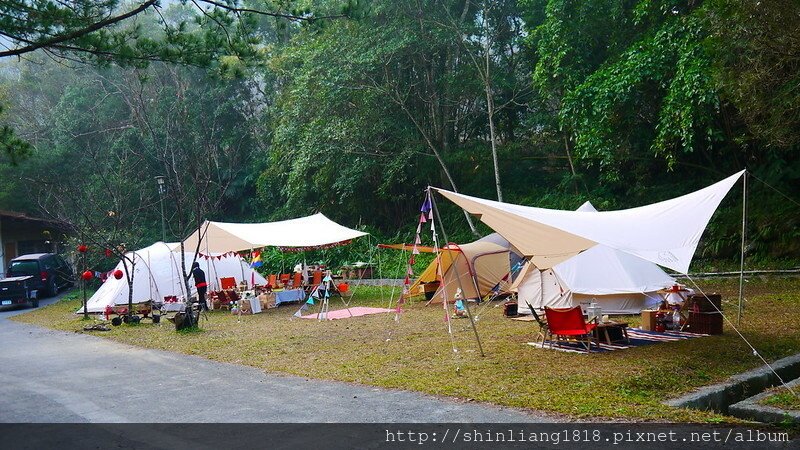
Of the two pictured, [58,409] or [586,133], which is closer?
[58,409]

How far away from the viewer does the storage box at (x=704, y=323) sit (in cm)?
941

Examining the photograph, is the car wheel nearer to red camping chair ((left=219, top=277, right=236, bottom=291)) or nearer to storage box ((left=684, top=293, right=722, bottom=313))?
red camping chair ((left=219, top=277, right=236, bottom=291))

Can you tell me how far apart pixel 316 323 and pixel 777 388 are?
8666 millimetres

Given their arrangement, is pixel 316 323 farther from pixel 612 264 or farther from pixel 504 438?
pixel 504 438

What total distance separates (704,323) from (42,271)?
2079 cm

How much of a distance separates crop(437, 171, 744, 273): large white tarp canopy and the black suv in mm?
16105

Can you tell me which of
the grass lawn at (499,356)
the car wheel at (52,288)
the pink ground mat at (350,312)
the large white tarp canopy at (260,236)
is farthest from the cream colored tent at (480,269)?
the car wheel at (52,288)

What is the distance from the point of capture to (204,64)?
25.9 ft

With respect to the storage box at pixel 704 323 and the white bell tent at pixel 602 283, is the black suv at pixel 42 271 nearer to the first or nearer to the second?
the white bell tent at pixel 602 283

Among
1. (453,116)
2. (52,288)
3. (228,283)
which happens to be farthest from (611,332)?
(52,288)

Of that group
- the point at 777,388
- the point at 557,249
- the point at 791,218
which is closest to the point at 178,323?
the point at 557,249

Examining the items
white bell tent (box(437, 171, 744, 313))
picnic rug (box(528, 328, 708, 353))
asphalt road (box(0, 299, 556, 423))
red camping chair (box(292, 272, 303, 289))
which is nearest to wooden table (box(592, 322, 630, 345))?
picnic rug (box(528, 328, 708, 353))

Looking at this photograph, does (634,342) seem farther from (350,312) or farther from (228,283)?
(228,283)

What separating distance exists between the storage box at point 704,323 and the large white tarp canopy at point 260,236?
880cm
